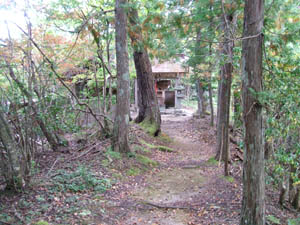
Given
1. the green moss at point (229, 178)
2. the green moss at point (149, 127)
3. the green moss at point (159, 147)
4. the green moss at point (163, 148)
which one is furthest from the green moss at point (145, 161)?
the green moss at point (149, 127)

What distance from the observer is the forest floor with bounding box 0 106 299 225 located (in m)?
4.26

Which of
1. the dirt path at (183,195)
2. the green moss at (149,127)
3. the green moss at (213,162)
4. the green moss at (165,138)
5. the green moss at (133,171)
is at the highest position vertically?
the green moss at (149,127)

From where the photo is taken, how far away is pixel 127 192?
581 cm

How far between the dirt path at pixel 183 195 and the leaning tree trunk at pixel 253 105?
112 cm

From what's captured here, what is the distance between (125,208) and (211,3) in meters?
4.75

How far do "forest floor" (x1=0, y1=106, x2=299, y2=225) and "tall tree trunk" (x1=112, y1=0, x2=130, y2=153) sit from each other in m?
0.46

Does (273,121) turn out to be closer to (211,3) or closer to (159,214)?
(159,214)

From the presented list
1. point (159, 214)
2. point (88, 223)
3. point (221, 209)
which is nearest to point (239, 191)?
point (221, 209)

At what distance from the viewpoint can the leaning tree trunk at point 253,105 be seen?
139 inches

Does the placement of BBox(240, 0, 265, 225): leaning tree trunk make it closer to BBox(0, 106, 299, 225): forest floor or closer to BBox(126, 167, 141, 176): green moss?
BBox(0, 106, 299, 225): forest floor

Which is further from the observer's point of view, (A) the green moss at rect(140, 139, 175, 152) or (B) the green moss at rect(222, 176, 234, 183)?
(A) the green moss at rect(140, 139, 175, 152)

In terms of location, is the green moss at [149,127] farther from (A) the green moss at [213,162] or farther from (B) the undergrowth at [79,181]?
(B) the undergrowth at [79,181]

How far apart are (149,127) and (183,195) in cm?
542

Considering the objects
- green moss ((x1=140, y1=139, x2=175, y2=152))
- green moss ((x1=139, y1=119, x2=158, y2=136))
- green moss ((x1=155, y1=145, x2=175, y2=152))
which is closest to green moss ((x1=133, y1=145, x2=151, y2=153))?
green moss ((x1=140, y1=139, x2=175, y2=152))
